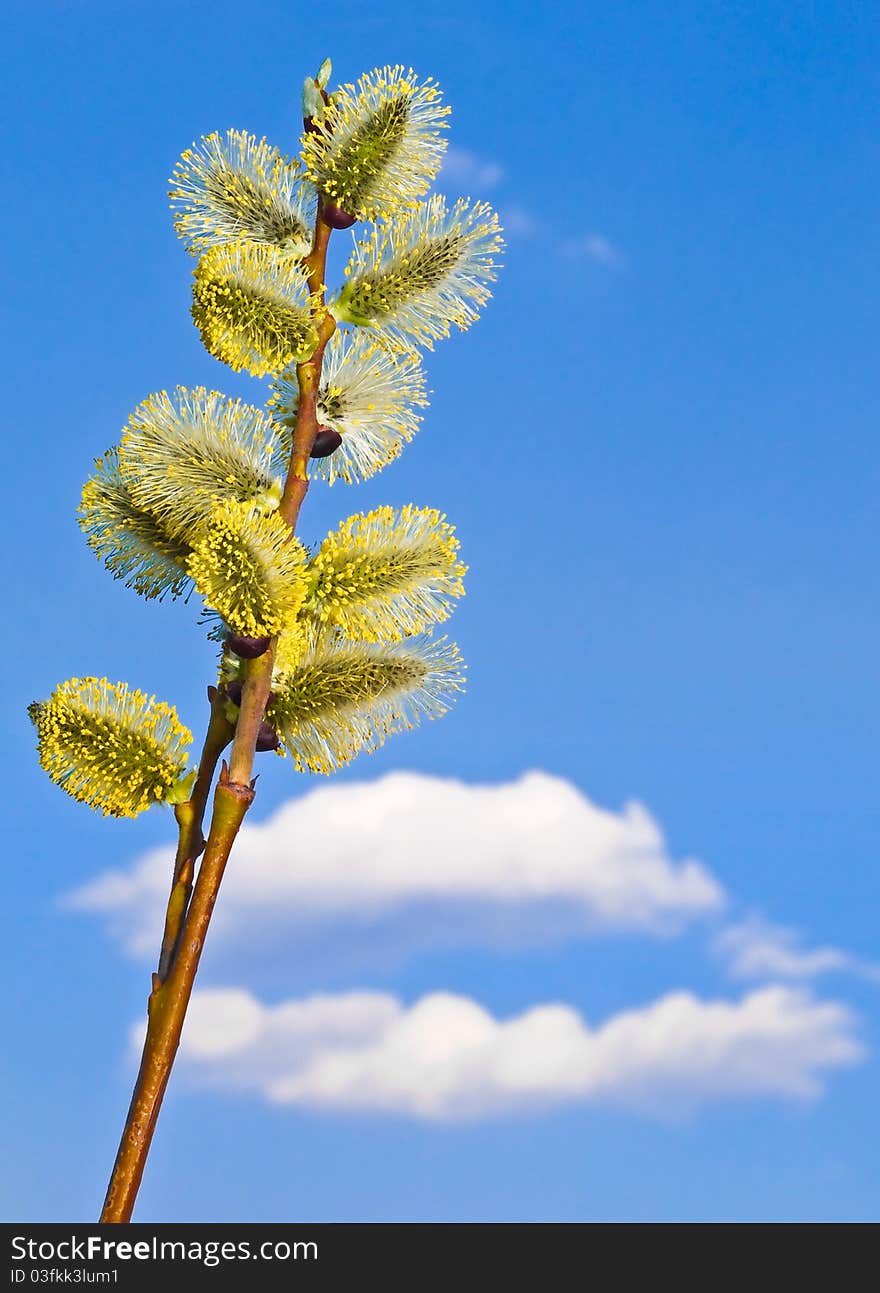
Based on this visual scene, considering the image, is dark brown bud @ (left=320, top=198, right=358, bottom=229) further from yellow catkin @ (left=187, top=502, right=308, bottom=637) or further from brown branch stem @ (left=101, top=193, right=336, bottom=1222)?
yellow catkin @ (left=187, top=502, right=308, bottom=637)

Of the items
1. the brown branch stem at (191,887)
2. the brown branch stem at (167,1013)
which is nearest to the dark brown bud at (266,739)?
the brown branch stem at (191,887)

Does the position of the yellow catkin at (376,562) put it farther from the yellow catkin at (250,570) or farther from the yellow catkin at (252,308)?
the yellow catkin at (252,308)

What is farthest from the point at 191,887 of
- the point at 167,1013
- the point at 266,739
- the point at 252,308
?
the point at 252,308

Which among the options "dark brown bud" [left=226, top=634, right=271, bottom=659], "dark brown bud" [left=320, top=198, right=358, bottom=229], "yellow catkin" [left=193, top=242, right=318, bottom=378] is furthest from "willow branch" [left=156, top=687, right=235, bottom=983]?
"dark brown bud" [left=320, top=198, right=358, bottom=229]

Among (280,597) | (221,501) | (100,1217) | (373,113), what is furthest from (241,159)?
(100,1217)

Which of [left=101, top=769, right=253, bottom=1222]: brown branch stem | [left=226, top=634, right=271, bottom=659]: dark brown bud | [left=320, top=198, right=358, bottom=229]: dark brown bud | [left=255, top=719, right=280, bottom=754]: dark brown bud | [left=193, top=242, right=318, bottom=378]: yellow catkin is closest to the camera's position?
[left=101, top=769, right=253, bottom=1222]: brown branch stem

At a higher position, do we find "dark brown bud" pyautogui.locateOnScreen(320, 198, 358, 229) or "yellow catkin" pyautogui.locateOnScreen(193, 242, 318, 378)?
"dark brown bud" pyautogui.locateOnScreen(320, 198, 358, 229)
